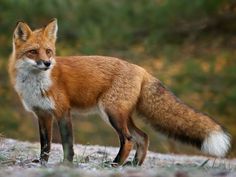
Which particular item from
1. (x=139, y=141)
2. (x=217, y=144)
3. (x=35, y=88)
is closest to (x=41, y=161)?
(x=35, y=88)

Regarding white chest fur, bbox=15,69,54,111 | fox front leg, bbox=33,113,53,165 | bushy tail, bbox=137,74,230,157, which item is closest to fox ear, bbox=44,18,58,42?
white chest fur, bbox=15,69,54,111

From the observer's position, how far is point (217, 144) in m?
8.46

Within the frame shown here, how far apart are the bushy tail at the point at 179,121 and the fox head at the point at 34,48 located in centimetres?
155

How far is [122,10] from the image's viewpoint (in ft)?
57.7

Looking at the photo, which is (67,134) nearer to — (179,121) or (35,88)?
(35,88)

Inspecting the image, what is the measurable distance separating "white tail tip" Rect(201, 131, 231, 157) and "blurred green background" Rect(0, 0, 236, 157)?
27.3 ft

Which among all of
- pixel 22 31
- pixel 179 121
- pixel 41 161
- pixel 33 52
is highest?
pixel 22 31

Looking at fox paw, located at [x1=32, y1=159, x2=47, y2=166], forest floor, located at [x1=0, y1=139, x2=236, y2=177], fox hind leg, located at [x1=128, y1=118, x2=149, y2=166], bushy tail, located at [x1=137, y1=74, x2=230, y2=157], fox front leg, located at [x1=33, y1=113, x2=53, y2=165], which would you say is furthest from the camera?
fox hind leg, located at [x1=128, y1=118, x2=149, y2=166]

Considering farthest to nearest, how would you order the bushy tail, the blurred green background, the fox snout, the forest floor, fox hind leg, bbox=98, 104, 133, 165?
the blurred green background < fox hind leg, bbox=98, 104, 133, 165 < the bushy tail < the fox snout < the forest floor

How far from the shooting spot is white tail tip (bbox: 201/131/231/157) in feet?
27.8

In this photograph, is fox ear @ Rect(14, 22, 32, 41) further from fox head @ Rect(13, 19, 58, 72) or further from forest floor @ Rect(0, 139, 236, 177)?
forest floor @ Rect(0, 139, 236, 177)

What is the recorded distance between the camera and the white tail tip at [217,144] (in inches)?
334

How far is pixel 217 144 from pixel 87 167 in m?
1.91

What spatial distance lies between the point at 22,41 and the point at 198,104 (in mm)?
10178
